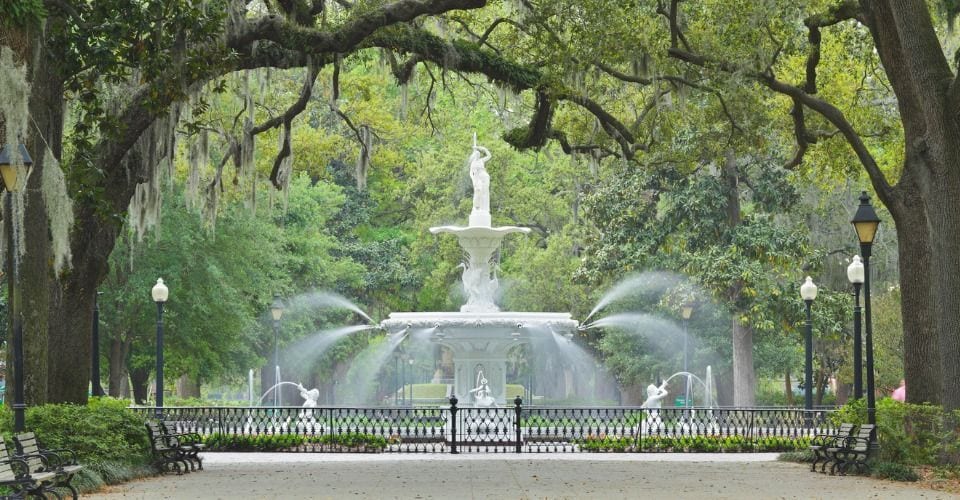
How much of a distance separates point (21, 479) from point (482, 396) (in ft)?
53.2

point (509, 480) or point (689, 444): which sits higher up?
point (509, 480)

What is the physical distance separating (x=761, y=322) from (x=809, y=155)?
1129 cm

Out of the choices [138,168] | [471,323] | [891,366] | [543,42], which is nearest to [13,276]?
[138,168]

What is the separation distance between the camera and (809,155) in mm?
27562

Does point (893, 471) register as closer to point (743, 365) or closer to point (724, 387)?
point (743, 365)

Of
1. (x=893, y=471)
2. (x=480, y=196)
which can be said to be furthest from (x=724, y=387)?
(x=893, y=471)

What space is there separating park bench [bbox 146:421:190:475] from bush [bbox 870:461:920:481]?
30.7ft

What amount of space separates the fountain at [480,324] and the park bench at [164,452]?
879cm

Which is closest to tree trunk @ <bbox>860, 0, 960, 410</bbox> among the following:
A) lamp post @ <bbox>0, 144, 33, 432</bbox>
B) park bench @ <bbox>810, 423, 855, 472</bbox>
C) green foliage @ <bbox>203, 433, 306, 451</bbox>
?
park bench @ <bbox>810, 423, 855, 472</bbox>

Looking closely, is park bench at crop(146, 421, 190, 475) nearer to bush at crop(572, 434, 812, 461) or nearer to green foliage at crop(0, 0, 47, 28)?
green foliage at crop(0, 0, 47, 28)

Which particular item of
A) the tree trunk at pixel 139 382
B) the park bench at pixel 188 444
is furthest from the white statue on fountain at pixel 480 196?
the tree trunk at pixel 139 382

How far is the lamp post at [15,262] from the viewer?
14.8 meters

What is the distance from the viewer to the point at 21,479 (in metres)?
12.6

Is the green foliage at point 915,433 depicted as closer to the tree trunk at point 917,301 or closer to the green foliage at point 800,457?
the tree trunk at point 917,301
